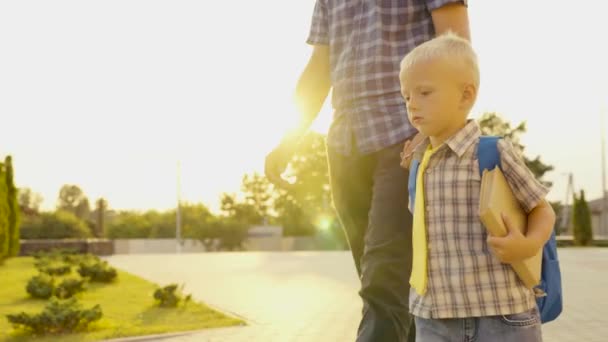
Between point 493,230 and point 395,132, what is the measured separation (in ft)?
2.72

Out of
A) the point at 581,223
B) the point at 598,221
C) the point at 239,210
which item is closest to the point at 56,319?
the point at 581,223

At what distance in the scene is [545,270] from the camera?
233cm

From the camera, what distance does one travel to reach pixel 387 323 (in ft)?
9.82

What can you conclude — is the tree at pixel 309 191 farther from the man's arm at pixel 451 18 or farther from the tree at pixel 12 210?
the man's arm at pixel 451 18

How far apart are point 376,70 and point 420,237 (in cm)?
82

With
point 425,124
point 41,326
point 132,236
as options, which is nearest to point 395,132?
point 425,124

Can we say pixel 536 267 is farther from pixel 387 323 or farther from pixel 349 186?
pixel 349 186

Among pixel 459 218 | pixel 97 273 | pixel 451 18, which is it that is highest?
pixel 451 18

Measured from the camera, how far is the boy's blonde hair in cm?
232

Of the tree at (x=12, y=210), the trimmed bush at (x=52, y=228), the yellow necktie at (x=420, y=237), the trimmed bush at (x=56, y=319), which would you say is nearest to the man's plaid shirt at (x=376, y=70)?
the yellow necktie at (x=420, y=237)

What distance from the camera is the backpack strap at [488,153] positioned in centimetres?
232

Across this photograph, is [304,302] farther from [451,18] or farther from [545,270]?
[545,270]

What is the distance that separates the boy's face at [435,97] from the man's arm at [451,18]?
0.56m

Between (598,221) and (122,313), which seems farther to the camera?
(598,221)
